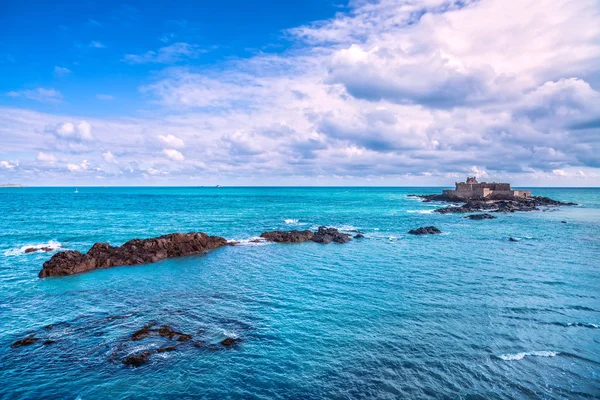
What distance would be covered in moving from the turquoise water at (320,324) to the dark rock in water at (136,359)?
395mm

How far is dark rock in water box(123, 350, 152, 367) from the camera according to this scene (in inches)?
695

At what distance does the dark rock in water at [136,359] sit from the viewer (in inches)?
695

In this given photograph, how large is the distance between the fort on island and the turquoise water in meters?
90.1

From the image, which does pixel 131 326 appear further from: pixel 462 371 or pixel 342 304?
pixel 462 371

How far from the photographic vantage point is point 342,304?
26609 mm

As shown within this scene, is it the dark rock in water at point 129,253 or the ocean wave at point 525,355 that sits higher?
the dark rock in water at point 129,253

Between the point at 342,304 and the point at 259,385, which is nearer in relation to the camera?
the point at 259,385

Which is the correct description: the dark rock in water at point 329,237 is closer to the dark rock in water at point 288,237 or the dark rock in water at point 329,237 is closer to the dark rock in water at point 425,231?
the dark rock in water at point 288,237

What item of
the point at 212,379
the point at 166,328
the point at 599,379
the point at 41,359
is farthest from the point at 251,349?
the point at 599,379

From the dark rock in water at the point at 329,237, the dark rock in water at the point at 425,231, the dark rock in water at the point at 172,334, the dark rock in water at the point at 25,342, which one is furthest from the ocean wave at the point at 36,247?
the dark rock in water at the point at 425,231

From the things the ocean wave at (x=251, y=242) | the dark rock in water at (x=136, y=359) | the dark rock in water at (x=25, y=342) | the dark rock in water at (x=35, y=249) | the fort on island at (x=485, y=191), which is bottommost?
the dark rock in water at (x=25, y=342)

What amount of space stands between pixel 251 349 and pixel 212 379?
130 inches

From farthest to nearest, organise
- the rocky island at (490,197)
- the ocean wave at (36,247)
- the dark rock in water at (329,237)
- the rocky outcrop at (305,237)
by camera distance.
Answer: the rocky island at (490,197) < the rocky outcrop at (305,237) < the dark rock in water at (329,237) < the ocean wave at (36,247)

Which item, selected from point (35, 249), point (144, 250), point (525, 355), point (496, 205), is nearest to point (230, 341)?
point (525, 355)
